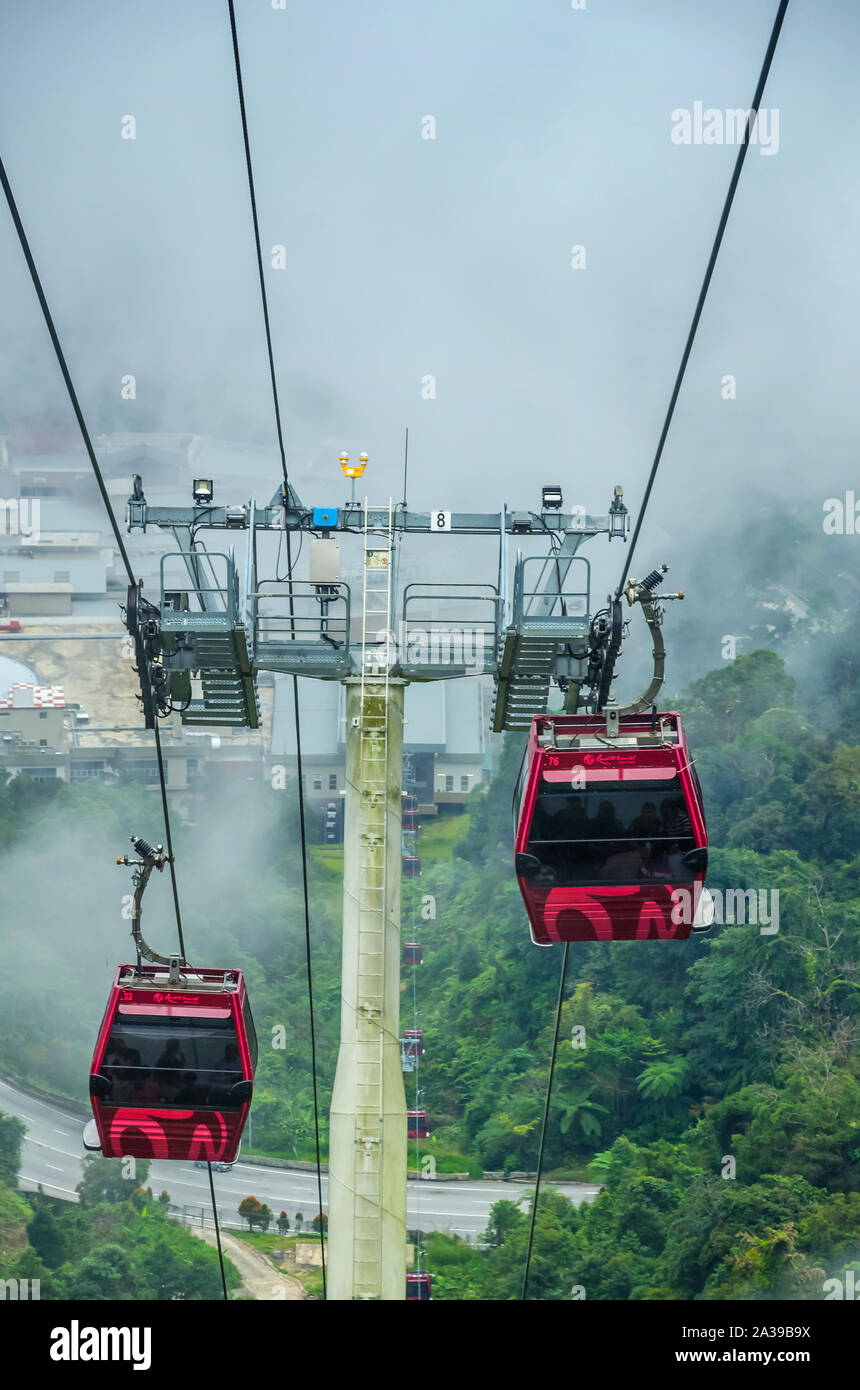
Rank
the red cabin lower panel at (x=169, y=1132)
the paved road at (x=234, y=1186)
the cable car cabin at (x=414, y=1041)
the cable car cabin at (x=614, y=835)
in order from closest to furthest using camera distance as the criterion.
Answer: the cable car cabin at (x=614, y=835), the red cabin lower panel at (x=169, y=1132), the paved road at (x=234, y=1186), the cable car cabin at (x=414, y=1041)

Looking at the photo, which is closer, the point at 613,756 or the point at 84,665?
the point at 613,756

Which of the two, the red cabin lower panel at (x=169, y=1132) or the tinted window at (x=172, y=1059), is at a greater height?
the tinted window at (x=172, y=1059)

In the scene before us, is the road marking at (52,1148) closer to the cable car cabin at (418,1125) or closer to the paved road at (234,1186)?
the paved road at (234,1186)

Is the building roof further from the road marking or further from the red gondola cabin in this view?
the red gondola cabin

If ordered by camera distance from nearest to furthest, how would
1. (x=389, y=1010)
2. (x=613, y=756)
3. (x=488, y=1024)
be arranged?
(x=613, y=756), (x=389, y=1010), (x=488, y=1024)

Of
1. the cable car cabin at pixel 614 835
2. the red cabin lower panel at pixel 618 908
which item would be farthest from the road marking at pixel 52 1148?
the cable car cabin at pixel 614 835
